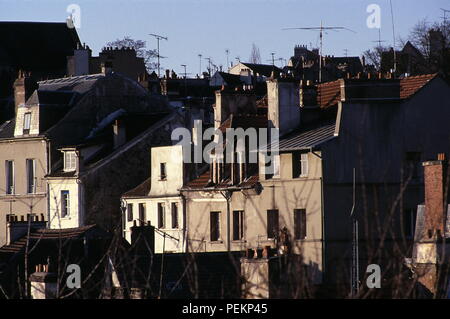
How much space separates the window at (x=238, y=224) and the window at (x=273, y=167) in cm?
216

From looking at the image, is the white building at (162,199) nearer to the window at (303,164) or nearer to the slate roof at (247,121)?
the slate roof at (247,121)

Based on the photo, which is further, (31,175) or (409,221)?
(31,175)

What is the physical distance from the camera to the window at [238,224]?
51219mm

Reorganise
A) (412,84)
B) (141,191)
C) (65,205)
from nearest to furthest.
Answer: (412,84) < (141,191) < (65,205)

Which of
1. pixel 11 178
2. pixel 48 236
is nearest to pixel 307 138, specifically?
pixel 48 236

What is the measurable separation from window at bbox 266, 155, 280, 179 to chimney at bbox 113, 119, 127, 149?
1157 cm

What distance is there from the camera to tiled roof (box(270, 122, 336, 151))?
1886 inches

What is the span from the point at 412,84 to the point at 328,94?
4079mm

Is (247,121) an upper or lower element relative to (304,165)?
upper

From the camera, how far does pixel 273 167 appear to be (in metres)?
49.9

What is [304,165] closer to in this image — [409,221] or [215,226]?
[409,221]

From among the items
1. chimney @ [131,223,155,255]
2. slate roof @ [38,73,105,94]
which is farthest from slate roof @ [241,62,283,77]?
chimney @ [131,223,155,255]
